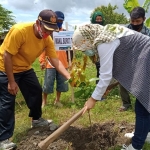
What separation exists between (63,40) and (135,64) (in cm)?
260

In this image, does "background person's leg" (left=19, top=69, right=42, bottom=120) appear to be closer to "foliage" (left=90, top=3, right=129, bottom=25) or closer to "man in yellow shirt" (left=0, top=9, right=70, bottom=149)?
"man in yellow shirt" (left=0, top=9, right=70, bottom=149)

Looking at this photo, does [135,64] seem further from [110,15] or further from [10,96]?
[110,15]

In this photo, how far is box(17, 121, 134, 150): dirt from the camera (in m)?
3.22

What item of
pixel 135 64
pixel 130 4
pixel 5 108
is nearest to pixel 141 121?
pixel 135 64

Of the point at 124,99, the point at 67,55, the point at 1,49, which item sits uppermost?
the point at 1,49

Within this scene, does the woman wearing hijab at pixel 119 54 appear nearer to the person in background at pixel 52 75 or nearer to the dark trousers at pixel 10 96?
the dark trousers at pixel 10 96

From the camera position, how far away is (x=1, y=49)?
328 cm

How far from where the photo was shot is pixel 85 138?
3.43m

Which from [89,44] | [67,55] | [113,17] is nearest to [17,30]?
[89,44]

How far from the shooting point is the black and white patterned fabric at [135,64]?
247 cm

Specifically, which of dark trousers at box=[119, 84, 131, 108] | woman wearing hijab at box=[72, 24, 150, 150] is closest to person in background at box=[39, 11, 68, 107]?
dark trousers at box=[119, 84, 131, 108]

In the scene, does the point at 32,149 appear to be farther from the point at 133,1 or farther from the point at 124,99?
the point at 133,1

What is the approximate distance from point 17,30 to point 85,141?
1.63m

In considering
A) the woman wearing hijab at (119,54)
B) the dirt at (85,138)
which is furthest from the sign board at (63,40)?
the woman wearing hijab at (119,54)
